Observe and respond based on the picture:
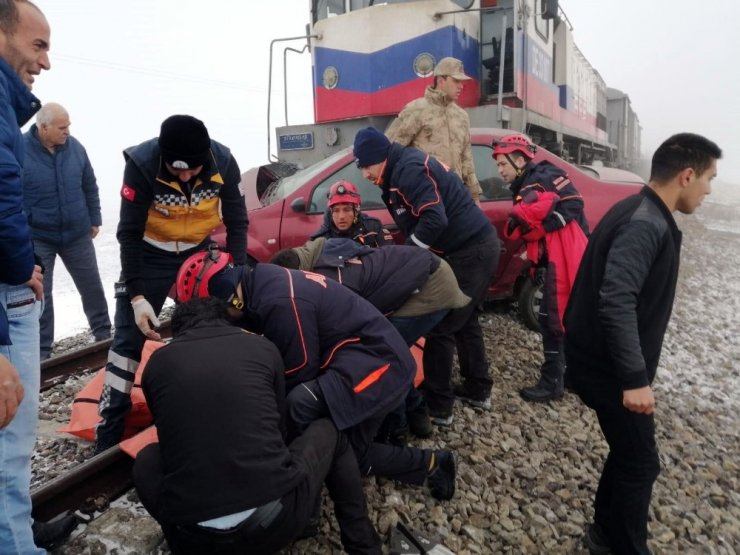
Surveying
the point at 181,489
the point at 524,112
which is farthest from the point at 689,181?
the point at 524,112

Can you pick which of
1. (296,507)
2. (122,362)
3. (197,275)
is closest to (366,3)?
(122,362)

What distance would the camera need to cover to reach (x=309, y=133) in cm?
741

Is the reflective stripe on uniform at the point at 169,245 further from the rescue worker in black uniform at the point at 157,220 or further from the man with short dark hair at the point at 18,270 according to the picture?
the man with short dark hair at the point at 18,270

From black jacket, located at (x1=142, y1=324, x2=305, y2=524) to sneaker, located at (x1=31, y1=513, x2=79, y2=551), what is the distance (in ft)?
3.09

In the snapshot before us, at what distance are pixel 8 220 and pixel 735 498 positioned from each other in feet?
11.5

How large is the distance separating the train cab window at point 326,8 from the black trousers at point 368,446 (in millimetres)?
7109

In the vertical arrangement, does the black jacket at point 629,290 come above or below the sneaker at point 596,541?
above

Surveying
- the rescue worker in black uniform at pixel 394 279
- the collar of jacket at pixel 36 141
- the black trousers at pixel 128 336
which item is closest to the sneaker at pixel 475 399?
the rescue worker in black uniform at pixel 394 279

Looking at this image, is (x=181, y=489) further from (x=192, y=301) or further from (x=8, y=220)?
(x=8, y=220)

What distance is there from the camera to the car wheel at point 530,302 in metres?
4.91

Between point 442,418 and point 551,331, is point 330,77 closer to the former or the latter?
point 551,331

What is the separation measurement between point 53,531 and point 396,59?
256 inches

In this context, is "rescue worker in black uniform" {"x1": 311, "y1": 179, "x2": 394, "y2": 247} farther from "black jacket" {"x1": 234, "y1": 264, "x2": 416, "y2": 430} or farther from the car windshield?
"black jacket" {"x1": 234, "y1": 264, "x2": 416, "y2": 430}

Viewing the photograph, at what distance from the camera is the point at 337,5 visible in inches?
314
